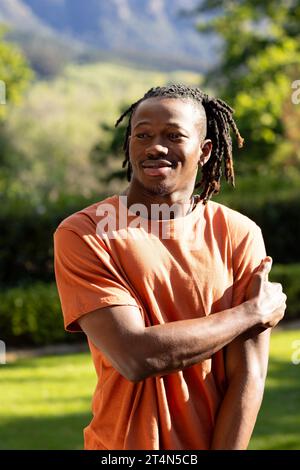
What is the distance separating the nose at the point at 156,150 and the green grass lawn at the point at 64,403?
433 cm

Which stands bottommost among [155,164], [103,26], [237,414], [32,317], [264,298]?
[32,317]

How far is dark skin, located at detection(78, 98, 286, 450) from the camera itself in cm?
197

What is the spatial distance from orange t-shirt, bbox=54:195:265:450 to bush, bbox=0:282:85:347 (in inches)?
294

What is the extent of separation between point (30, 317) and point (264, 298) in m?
7.59

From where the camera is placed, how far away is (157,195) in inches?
82.9

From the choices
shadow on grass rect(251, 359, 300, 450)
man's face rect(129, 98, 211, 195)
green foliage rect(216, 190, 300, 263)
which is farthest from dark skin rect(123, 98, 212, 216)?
green foliage rect(216, 190, 300, 263)

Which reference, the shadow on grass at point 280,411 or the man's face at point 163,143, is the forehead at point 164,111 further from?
the shadow on grass at point 280,411

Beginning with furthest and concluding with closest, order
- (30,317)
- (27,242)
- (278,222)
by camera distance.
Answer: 1. (278,222)
2. (27,242)
3. (30,317)

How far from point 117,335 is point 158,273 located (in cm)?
17

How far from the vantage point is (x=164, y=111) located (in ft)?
6.82

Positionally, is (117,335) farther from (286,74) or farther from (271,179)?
(286,74)

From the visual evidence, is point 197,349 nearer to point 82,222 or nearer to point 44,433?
point 82,222

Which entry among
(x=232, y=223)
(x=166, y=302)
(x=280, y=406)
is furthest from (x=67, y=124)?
(x=166, y=302)

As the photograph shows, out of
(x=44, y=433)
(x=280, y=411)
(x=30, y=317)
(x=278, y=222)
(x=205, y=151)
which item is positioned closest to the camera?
(x=205, y=151)
